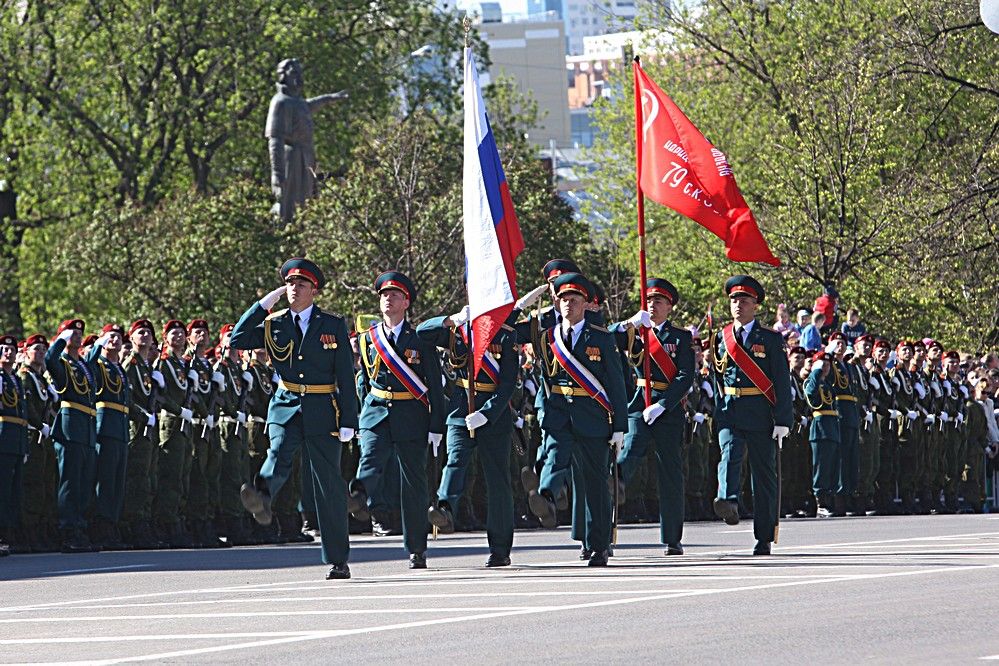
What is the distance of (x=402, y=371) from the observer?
14.9 m

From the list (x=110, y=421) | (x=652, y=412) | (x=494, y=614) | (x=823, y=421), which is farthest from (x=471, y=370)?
(x=823, y=421)

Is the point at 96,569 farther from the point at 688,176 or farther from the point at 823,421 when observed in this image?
the point at 823,421

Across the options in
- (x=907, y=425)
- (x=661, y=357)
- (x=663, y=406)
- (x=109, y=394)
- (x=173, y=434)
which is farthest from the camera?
(x=907, y=425)

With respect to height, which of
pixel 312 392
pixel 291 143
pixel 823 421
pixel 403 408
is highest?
pixel 291 143

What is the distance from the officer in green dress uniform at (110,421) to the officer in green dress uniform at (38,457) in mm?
551

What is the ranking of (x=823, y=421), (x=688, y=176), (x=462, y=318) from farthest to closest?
1. (x=823, y=421)
2. (x=688, y=176)
3. (x=462, y=318)

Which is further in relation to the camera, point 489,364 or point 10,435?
point 10,435

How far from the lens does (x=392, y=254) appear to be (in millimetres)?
29766

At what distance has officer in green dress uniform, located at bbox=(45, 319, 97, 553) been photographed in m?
18.5

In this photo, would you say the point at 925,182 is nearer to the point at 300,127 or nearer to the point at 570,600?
the point at 300,127

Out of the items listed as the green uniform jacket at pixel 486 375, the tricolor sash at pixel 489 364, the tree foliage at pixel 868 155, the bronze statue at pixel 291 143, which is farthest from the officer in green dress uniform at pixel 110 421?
the tree foliage at pixel 868 155

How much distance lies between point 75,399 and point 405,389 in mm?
4737

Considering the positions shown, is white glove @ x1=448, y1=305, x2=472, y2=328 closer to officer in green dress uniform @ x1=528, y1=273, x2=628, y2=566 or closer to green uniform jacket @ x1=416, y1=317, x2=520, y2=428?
green uniform jacket @ x1=416, y1=317, x2=520, y2=428

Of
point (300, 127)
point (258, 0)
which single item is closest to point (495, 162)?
point (300, 127)
